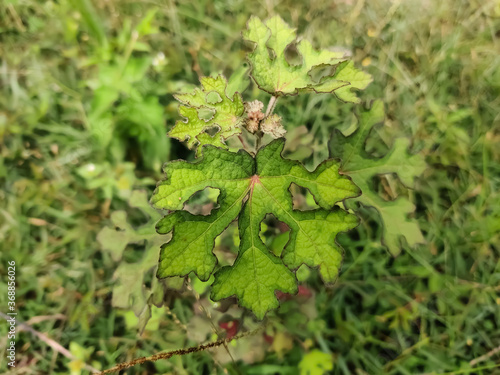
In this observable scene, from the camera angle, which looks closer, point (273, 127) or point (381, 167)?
point (273, 127)

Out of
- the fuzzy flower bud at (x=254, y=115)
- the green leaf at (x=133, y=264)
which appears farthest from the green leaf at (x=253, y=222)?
the green leaf at (x=133, y=264)

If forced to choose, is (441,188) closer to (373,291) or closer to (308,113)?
(373,291)

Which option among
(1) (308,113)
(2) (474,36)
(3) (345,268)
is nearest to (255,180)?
(3) (345,268)

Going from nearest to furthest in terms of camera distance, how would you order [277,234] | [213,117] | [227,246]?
[213,117] → [277,234] → [227,246]

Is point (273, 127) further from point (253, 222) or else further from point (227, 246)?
point (227, 246)

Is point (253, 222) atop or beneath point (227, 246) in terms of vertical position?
atop

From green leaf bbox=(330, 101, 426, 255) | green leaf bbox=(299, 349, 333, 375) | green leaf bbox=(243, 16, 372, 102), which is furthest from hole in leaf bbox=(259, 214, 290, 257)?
green leaf bbox=(299, 349, 333, 375)

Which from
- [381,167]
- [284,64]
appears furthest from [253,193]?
[381,167]

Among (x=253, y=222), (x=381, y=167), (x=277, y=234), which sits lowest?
(x=277, y=234)

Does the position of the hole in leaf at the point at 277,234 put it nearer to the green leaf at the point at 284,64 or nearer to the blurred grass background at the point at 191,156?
the blurred grass background at the point at 191,156
